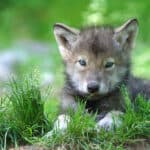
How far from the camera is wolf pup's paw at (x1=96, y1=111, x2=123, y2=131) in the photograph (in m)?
8.58

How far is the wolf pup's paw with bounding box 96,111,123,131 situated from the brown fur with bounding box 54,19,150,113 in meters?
0.34

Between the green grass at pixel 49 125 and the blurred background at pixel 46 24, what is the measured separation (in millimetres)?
6063

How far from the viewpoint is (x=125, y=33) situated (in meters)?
9.59

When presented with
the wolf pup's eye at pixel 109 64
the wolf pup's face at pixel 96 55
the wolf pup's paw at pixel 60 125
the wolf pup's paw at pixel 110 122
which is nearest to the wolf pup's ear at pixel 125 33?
the wolf pup's face at pixel 96 55

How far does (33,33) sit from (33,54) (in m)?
0.91

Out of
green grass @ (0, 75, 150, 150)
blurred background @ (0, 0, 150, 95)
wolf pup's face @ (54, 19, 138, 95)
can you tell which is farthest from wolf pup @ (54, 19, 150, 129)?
blurred background @ (0, 0, 150, 95)

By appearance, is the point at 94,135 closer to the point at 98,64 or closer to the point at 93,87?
the point at 93,87

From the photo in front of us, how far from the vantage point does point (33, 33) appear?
2073 centimetres

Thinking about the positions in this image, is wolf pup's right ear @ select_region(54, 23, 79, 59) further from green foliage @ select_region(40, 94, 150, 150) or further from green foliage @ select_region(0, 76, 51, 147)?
green foliage @ select_region(40, 94, 150, 150)

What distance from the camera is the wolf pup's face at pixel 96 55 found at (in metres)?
9.09

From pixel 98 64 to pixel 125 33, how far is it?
0.68 metres

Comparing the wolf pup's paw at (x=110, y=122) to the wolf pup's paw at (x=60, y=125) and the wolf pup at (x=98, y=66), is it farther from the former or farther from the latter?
the wolf pup's paw at (x=60, y=125)

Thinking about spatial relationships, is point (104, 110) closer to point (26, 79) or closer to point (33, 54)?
point (26, 79)

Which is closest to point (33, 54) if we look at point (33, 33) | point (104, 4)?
point (33, 33)
